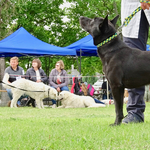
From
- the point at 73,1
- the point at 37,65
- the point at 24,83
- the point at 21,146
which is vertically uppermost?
the point at 73,1

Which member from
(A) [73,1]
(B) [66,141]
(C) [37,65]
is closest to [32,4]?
(A) [73,1]

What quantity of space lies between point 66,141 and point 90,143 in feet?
0.74

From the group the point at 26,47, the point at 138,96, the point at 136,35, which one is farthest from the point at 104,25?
the point at 26,47

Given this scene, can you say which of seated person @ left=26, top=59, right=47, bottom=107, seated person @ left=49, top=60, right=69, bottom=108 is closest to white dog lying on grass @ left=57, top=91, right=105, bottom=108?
seated person @ left=49, top=60, right=69, bottom=108

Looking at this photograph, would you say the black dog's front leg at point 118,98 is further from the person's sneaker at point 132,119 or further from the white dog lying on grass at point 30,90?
the white dog lying on grass at point 30,90

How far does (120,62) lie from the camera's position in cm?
335

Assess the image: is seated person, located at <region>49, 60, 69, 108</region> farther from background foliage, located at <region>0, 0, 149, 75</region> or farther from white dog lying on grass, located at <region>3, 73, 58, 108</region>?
background foliage, located at <region>0, 0, 149, 75</region>

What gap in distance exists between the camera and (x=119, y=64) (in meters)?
3.34

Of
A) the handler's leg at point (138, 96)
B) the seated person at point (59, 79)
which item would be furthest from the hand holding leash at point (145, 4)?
the seated person at point (59, 79)

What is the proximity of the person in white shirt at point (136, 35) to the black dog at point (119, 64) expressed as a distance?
500 millimetres

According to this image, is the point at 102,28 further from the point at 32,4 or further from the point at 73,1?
the point at 73,1

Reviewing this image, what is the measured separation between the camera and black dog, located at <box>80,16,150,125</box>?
131 inches

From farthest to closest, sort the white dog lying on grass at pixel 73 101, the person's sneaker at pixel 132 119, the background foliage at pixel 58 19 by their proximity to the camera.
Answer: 1. the background foliage at pixel 58 19
2. the white dog lying on grass at pixel 73 101
3. the person's sneaker at pixel 132 119

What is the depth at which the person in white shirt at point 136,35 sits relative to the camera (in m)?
3.86
